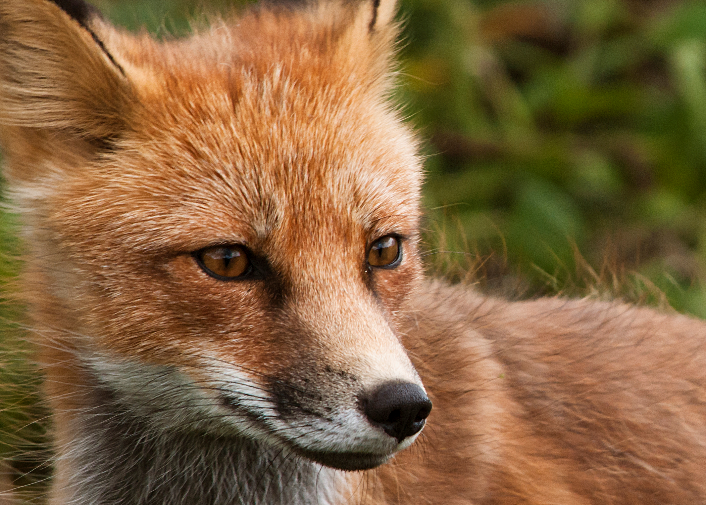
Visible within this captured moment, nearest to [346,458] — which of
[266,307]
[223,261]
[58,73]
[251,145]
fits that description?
[266,307]

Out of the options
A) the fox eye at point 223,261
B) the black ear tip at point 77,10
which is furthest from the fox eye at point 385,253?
the black ear tip at point 77,10

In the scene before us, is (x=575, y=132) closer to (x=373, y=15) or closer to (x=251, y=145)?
Answer: (x=373, y=15)

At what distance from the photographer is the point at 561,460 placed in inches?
125

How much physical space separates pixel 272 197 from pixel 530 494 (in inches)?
54.9

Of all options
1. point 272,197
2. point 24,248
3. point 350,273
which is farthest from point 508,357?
point 24,248

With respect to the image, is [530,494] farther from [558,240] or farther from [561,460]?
[558,240]

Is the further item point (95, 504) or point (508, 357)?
point (508, 357)

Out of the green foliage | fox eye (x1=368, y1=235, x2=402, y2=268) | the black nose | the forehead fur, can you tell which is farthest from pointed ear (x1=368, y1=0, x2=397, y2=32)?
the green foliage

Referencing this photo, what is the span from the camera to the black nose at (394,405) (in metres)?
A: 2.29

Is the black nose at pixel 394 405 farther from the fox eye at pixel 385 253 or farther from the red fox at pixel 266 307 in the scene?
the fox eye at pixel 385 253

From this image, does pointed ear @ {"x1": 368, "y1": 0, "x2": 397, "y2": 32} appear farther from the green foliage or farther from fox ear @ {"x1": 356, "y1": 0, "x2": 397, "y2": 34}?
the green foliage

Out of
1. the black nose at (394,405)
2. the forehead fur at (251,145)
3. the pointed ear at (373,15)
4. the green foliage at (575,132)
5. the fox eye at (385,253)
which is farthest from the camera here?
the green foliage at (575,132)

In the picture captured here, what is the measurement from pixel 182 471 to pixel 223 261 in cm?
83

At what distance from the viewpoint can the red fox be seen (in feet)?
8.15
